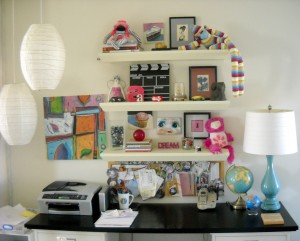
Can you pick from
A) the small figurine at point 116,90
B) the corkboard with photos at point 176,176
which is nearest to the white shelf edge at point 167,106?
the small figurine at point 116,90

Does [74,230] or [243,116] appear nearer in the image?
[74,230]

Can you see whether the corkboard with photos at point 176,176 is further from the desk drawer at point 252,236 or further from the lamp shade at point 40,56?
the lamp shade at point 40,56

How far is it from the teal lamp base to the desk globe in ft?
0.34

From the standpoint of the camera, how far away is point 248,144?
221 cm

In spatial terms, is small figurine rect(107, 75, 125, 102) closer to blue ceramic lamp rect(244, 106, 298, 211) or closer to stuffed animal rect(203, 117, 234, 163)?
stuffed animal rect(203, 117, 234, 163)

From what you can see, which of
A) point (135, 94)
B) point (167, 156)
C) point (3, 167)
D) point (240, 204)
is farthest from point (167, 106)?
point (3, 167)

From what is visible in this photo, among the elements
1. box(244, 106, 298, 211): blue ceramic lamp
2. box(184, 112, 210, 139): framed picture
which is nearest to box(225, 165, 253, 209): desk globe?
box(244, 106, 298, 211): blue ceramic lamp

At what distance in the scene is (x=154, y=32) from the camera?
2449 millimetres

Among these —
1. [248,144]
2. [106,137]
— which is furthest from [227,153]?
[106,137]

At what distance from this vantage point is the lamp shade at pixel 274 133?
2.11m

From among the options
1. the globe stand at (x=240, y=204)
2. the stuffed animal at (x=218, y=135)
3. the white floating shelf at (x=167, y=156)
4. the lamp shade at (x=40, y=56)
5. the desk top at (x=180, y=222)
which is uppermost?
the lamp shade at (x=40, y=56)

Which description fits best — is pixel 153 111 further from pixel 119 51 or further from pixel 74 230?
pixel 74 230

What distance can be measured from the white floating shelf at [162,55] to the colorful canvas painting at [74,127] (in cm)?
37

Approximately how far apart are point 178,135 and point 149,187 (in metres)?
0.46
